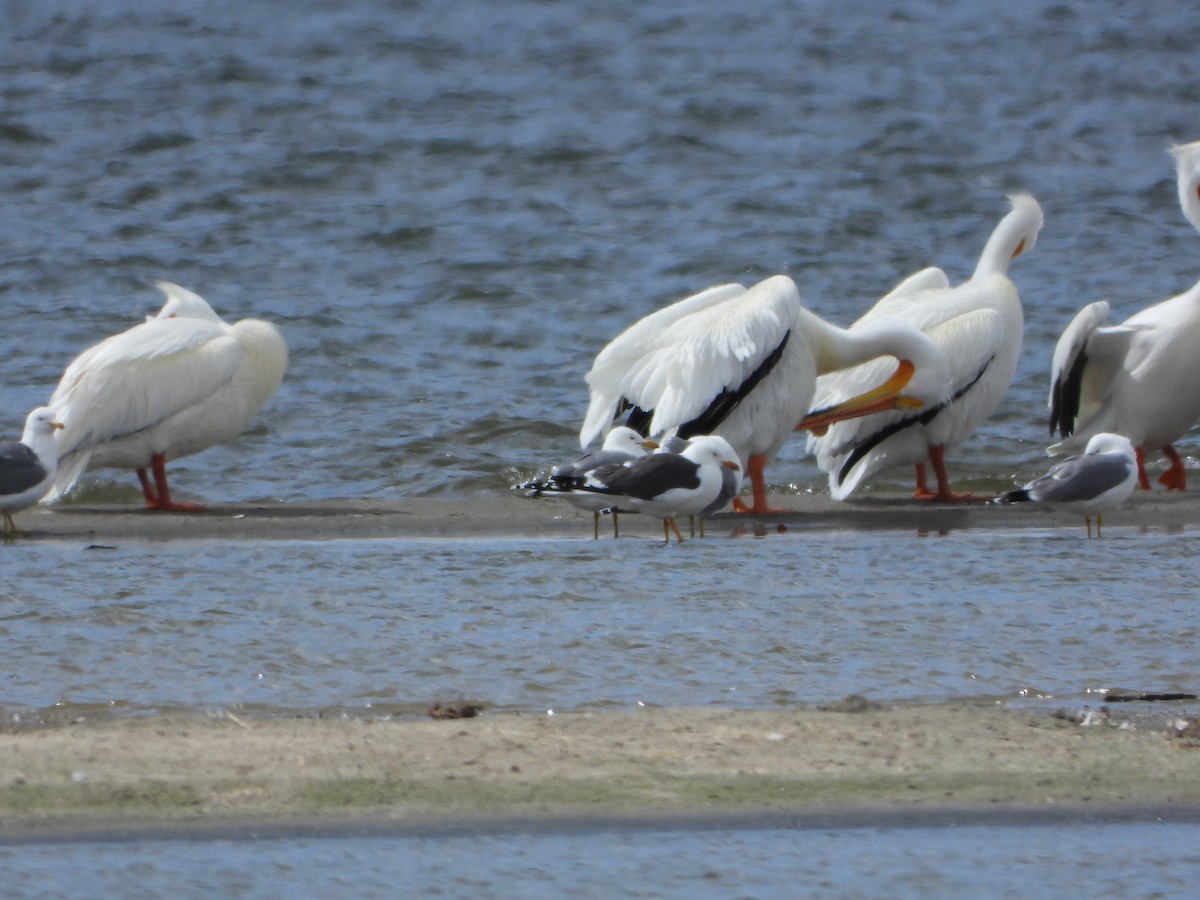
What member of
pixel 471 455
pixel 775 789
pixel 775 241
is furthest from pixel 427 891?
pixel 775 241

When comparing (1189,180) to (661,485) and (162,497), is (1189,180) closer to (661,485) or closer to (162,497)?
(661,485)

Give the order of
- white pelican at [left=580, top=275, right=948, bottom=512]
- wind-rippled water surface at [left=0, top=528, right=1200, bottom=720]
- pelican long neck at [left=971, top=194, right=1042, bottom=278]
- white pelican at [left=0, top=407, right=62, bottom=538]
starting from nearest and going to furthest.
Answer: wind-rippled water surface at [left=0, top=528, right=1200, bottom=720] < white pelican at [left=0, top=407, right=62, bottom=538] < white pelican at [left=580, top=275, right=948, bottom=512] < pelican long neck at [left=971, top=194, right=1042, bottom=278]

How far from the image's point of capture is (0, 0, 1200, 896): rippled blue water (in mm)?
4262

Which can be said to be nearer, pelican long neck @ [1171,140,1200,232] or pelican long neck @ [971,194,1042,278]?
pelican long neck @ [971,194,1042,278]

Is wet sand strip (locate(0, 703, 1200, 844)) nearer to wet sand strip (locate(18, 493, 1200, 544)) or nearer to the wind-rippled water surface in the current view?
the wind-rippled water surface

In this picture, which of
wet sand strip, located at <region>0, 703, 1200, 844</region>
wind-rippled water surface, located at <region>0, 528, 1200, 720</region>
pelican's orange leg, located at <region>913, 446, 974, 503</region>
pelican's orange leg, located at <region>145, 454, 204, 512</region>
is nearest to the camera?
wet sand strip, located at <region>0, 703, 1200, 844</region>

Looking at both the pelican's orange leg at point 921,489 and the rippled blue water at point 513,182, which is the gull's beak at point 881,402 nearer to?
the pelican's orange leg at point 921,489

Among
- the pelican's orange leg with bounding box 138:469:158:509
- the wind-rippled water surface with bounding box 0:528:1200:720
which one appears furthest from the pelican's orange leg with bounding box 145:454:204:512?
the wind-rippled water surface with bounding box 0:528:1200:720

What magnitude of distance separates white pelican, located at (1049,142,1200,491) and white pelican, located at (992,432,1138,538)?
5.54 ft

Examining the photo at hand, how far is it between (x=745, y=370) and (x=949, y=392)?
0.99 meters

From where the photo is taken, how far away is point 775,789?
10.7 feet

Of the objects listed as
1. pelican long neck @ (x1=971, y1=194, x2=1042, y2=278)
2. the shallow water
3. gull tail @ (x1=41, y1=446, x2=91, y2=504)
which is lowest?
gull tail @ (x1=41, y1=446, x2=91, y2=504)

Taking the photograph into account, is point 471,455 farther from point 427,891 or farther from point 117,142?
point 117,142

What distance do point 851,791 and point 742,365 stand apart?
4.52 m
